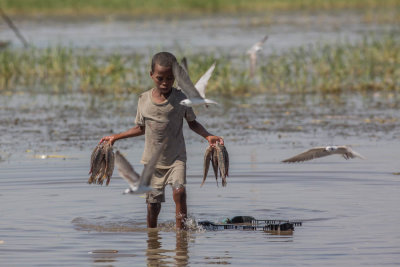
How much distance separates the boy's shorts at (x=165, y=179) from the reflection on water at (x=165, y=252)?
0.32 metres

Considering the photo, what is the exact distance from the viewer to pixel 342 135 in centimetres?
1160

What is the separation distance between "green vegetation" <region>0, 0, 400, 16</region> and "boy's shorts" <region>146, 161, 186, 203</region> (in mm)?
32717

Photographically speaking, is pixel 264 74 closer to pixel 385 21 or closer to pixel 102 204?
pixel 102 204

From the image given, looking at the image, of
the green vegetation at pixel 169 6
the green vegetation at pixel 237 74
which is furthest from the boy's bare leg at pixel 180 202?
the green vegetation at pixel 169 6

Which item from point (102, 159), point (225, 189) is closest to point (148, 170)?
point (102, 159)

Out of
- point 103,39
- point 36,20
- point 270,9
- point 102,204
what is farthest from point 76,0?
point 102,204

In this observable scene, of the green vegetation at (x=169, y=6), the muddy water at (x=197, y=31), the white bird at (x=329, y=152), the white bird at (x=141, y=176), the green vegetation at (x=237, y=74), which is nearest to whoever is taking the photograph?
the white bird at (x=141, y=176)

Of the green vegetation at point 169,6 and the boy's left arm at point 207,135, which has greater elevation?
the green vegetation at point 169,6

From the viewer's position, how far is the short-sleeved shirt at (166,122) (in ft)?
22.3

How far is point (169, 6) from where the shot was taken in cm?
4041

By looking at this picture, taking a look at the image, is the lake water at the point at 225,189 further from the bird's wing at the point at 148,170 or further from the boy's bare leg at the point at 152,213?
the bird's wing at the point at 148,170

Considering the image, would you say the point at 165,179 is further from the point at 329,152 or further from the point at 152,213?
the point at 329,152

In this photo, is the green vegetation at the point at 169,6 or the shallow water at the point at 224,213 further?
the green vegetation at the point at 169,6

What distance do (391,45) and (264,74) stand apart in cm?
318
